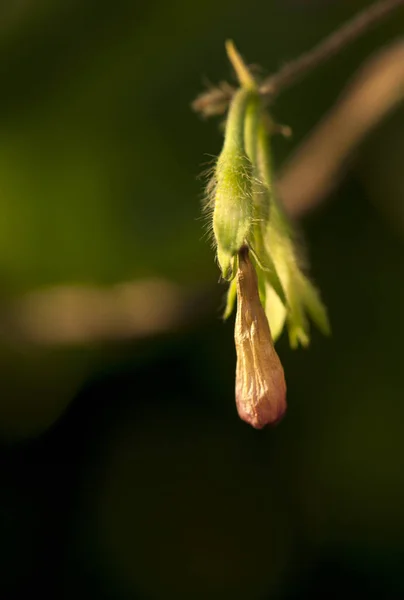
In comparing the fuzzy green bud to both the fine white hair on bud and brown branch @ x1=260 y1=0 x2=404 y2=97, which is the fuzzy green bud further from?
brown branch @ x1=260 y1=0 x2=404 y2=97

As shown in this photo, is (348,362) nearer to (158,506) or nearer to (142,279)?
(142,279)

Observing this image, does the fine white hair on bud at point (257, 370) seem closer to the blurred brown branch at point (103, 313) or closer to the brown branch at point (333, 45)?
the brown branch at point (333, 45)

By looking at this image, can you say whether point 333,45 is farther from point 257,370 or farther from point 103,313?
point 103,313

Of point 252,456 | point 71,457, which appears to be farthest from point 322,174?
point 71,457

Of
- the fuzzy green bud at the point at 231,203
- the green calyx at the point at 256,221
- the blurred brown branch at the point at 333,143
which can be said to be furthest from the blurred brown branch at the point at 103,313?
the fuzzy green bud at the point at 231,203

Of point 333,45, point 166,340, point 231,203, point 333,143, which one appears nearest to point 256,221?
point 231,203
